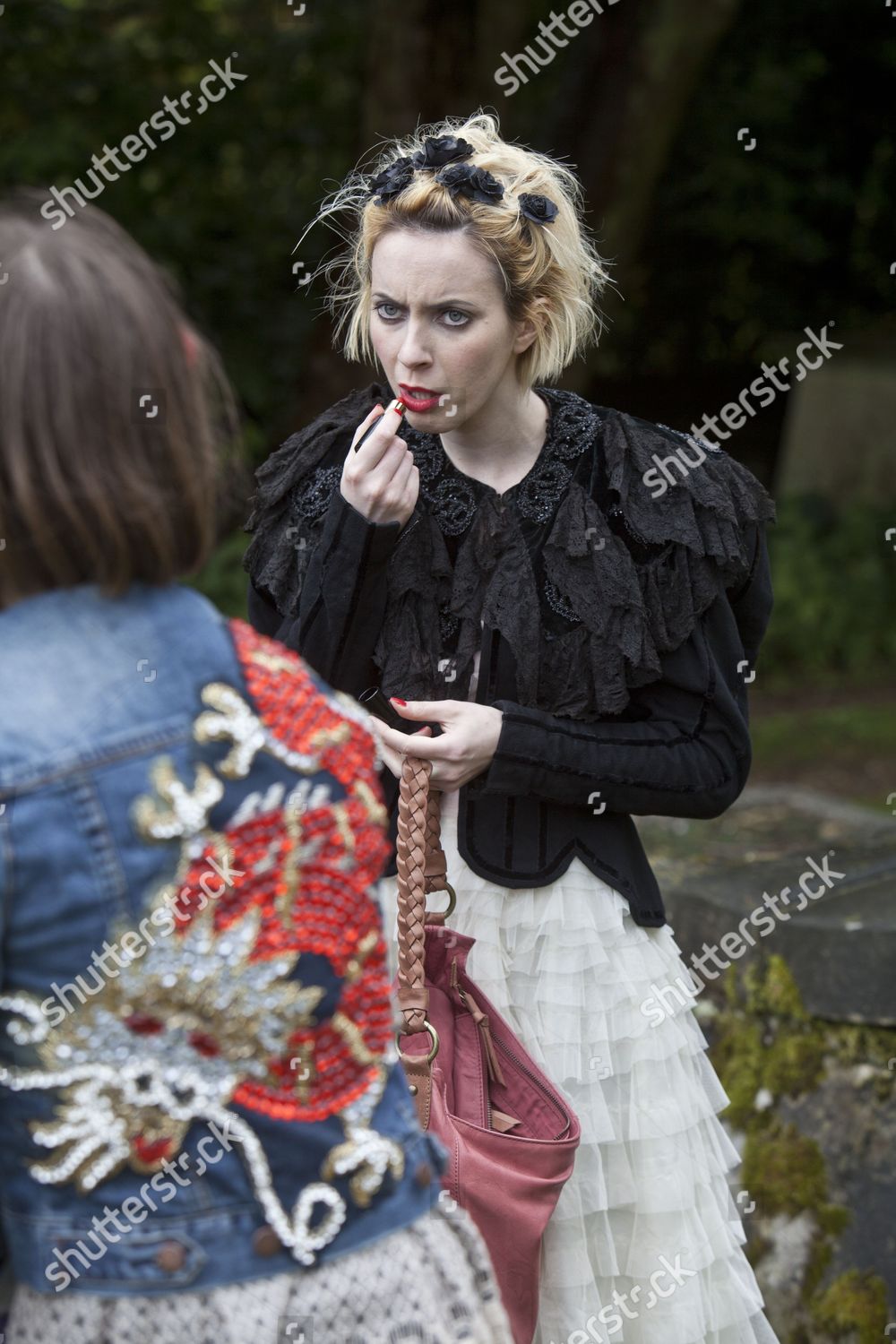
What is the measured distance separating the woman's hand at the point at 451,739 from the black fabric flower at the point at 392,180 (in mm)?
742

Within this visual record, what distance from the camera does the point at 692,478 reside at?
2291mm

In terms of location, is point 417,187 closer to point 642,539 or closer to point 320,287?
point 642,539

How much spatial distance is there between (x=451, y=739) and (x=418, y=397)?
19.6 inches

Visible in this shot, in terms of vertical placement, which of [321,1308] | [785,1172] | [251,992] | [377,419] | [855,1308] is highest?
[377,419]

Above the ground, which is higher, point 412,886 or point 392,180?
point 392,180

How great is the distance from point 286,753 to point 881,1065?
2.06 metres

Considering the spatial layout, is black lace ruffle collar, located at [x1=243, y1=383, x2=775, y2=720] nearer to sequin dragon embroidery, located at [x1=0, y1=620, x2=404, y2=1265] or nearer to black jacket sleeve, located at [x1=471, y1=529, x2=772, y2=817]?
black jacket sleeve, located at [x1=471, y1=529, x2=772, y2=817]

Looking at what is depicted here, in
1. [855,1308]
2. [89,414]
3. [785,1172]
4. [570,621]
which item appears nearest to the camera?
[89,414]

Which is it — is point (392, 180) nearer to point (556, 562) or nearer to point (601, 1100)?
point (556, 562)

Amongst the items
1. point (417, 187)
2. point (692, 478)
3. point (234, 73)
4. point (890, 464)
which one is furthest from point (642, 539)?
point (890, 464)

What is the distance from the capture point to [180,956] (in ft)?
4.08

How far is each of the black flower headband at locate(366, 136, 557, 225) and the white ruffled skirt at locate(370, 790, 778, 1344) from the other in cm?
86

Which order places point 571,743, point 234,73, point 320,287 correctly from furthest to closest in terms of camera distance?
point 320,287 → point 234,73 → point 571,743

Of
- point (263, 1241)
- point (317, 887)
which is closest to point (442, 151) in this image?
point (317, 887)
